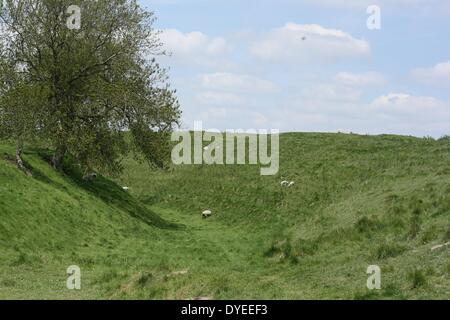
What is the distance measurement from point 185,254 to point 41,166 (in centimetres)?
1479

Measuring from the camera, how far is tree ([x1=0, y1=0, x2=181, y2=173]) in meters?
35.9

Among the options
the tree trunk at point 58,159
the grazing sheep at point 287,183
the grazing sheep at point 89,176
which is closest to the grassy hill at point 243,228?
the grazing sheep at point 89,176

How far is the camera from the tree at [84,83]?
35906 mm

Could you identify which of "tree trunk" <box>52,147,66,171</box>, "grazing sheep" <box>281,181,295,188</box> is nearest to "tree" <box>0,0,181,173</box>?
"tree trunk" <box>52,147,66,171</box>

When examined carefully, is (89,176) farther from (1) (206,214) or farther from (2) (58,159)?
(1) (206,214)

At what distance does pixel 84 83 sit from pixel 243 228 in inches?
619

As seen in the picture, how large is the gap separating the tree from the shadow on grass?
1.51m

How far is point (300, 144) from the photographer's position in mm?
56750

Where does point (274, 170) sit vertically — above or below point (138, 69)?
below

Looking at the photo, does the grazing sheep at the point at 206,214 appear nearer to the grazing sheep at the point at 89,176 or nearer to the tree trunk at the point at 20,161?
the grazing sheep at the point at 89,176

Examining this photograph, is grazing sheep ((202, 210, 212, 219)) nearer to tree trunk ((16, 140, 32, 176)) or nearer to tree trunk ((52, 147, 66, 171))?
tree trunk ((52, 147, 66, 171))

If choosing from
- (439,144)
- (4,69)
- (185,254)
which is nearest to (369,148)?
(439,144)

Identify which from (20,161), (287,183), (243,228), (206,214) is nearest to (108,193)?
(206,214)
